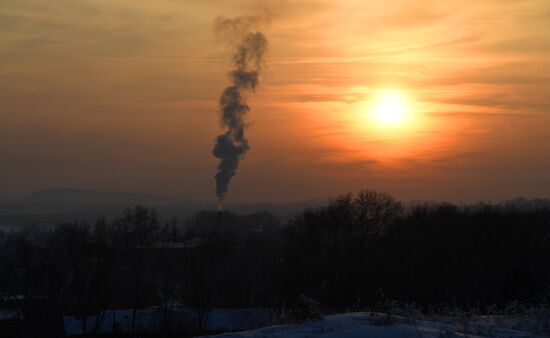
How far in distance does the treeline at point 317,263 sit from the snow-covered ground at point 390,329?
82.6 ft

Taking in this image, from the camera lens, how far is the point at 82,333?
36.5 metres

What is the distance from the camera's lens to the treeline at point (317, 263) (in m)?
42.3

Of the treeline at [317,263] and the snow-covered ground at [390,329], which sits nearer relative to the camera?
the snow-covered ground at [390,329]

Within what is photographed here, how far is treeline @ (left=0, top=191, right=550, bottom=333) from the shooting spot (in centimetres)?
4228

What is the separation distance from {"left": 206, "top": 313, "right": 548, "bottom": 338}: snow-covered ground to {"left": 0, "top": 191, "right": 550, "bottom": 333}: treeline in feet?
82.6

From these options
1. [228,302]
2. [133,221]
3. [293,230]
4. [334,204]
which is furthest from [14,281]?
[334,204]

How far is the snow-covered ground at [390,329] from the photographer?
32.2 feet

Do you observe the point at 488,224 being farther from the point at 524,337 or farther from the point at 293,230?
the point at 524,337

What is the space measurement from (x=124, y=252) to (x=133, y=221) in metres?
4.20

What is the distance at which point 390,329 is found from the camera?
32.8 feet

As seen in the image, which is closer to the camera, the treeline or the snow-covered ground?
the snow-covered ground

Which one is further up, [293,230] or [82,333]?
[293,230]

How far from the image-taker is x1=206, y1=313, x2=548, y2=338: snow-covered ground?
32.2 feet

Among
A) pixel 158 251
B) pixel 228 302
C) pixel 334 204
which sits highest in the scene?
pixel 334 204
